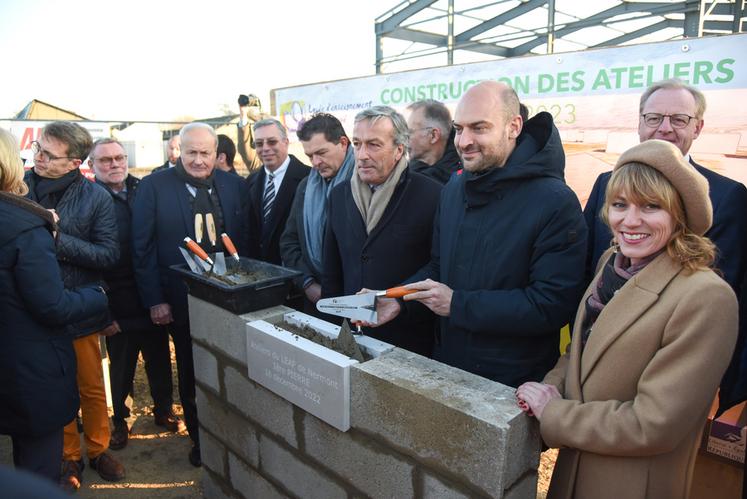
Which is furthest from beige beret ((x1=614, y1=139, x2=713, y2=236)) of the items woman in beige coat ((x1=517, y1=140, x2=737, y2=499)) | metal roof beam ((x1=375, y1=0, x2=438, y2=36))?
metal roof beam ((x1=375, y1=0, x2=438, y2=36))

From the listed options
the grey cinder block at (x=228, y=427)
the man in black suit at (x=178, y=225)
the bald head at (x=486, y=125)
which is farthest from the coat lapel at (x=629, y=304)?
the man in black suit at (x=178, y=225)

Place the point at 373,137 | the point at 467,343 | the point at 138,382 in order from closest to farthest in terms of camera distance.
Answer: the point at 467,343 → the point at 373,137 → the point at 138,382

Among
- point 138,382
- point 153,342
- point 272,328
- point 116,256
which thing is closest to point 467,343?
point 272,328

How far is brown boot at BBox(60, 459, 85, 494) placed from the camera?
3186mm

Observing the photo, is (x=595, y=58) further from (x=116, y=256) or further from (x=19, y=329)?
(x=19, y=329)

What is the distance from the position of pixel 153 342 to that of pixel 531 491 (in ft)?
10.5

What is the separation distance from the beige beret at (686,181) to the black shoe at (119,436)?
156 inches

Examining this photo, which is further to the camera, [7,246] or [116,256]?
[116,256]

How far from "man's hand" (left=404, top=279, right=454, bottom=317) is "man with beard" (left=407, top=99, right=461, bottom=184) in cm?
176

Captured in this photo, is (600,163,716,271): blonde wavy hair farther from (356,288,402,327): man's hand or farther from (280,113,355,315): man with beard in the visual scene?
(280,113,355,315): man with beard

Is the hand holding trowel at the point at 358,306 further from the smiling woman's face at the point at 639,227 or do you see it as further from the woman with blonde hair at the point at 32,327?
the woman with blonde hair at the point at 32,327

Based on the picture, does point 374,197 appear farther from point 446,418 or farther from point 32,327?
point 32,327

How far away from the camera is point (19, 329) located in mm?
2359

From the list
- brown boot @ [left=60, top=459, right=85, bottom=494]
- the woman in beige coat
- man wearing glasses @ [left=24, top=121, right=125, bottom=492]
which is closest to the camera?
the woman in beige coat
